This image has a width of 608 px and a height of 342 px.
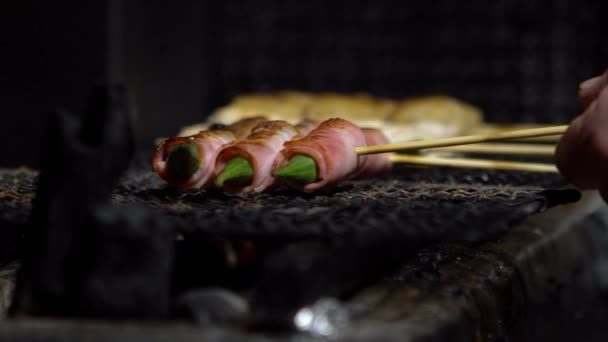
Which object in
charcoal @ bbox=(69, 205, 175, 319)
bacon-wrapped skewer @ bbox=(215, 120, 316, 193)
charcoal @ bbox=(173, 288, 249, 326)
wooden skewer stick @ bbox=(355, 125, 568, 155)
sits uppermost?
wooden skewer stick @ bbox=(355, 125, 568, 155)

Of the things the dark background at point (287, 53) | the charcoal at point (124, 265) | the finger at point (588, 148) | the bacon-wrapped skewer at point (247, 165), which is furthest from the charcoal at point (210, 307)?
the dark background at point (287, 53)

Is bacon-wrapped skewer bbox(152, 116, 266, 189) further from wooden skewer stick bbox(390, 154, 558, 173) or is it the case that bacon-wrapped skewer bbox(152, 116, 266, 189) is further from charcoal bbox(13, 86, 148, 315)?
wooden skewer stick bbox(390, 154, 558, 173)

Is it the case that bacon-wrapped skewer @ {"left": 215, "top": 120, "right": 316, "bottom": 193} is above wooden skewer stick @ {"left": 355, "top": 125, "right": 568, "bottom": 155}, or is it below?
below

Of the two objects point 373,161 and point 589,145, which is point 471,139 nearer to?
point 589,145

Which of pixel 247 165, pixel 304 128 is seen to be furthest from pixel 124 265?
pixel 304 128

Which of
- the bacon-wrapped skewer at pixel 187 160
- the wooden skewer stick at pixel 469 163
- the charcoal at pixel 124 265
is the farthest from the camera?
the wooden skewer stick at pixel 469 163

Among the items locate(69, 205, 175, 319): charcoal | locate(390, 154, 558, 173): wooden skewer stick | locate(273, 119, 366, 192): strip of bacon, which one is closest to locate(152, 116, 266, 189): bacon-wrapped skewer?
locate(273, 119, 366, 192): strip of bacon

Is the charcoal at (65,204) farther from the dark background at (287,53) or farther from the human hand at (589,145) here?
the dark background at (287,53)
